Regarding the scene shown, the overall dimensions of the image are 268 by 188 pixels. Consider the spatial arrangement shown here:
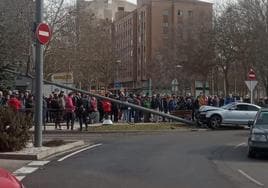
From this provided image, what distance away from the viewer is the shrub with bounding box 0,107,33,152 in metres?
17.6

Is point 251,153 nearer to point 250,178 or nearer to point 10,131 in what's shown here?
point 250,178

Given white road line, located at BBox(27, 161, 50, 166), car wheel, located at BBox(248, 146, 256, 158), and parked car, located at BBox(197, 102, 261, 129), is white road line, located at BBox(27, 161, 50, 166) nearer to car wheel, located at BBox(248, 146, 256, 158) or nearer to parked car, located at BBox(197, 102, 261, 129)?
car wheel, located at BBox(248, 146, 256, 158)

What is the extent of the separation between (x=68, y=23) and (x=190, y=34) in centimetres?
2613

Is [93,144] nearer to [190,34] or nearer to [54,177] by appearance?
[54,177]

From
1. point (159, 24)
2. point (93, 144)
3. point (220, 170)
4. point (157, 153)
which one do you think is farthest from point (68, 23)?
point (159, 24)

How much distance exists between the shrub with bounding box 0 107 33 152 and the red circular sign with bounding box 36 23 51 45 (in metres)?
2.40

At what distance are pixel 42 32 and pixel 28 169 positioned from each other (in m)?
5.57

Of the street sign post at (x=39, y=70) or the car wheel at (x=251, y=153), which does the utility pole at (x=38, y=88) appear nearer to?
the street sign post at (x=39, y=70)

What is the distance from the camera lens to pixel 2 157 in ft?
55.2

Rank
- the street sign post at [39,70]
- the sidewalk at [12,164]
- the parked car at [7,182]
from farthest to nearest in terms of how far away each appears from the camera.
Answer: the street sign post at [39,70] → the sidewalk at [12,164] → the parked car at [7,182]

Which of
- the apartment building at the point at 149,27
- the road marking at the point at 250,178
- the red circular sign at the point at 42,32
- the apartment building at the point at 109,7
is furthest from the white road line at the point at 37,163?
the apartment building at the point at 109,7

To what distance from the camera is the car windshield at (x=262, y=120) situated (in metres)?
18.6

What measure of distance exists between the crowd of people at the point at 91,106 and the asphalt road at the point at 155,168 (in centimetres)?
745

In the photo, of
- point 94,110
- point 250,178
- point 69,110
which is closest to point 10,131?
point 250,178
